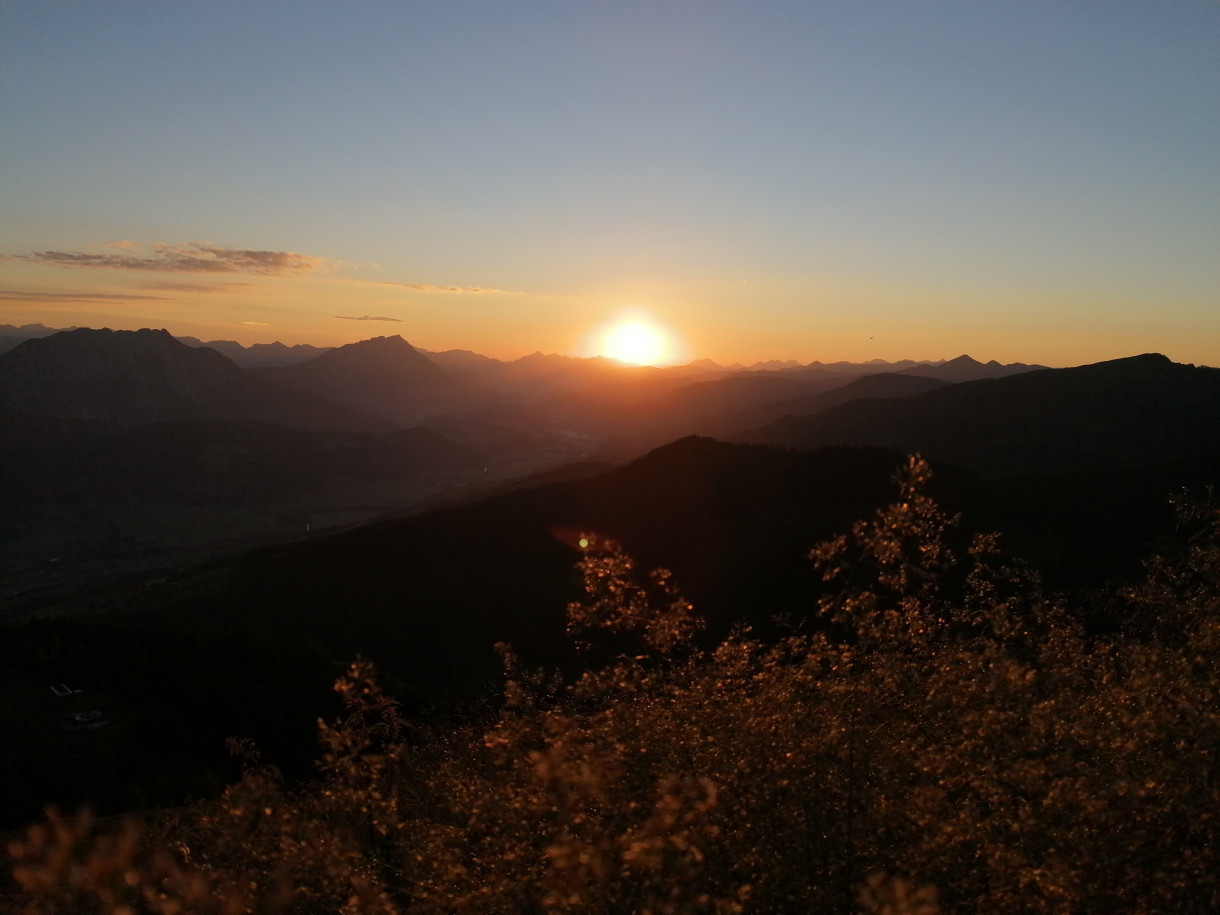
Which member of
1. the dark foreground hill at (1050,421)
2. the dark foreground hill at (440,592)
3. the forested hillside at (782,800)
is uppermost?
the dark foreground hill at (1050,421)

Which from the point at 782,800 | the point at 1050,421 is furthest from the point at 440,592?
the point at 1050,421

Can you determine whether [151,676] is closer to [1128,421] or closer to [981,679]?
[981,679]

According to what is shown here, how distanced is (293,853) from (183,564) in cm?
18770

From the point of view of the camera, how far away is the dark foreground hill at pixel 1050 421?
116m

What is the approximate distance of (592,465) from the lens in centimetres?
14262

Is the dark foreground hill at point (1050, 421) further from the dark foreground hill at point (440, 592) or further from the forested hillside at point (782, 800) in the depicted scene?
the forested hillside at point (782, 800)

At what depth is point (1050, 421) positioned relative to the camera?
13825 cm

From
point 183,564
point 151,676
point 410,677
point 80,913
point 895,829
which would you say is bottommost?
point 183,564

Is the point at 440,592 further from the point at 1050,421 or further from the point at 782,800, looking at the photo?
the point at 1050,421

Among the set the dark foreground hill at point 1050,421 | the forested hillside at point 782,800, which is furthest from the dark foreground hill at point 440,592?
the dark foreground hill at point 1050,421

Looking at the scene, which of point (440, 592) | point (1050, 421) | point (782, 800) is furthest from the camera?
point (1050, 421)

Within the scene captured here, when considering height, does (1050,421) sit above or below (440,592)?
above

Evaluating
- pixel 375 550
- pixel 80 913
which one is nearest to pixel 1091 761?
pixel 80 913

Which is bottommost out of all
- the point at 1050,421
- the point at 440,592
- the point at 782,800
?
the point at 440,592
